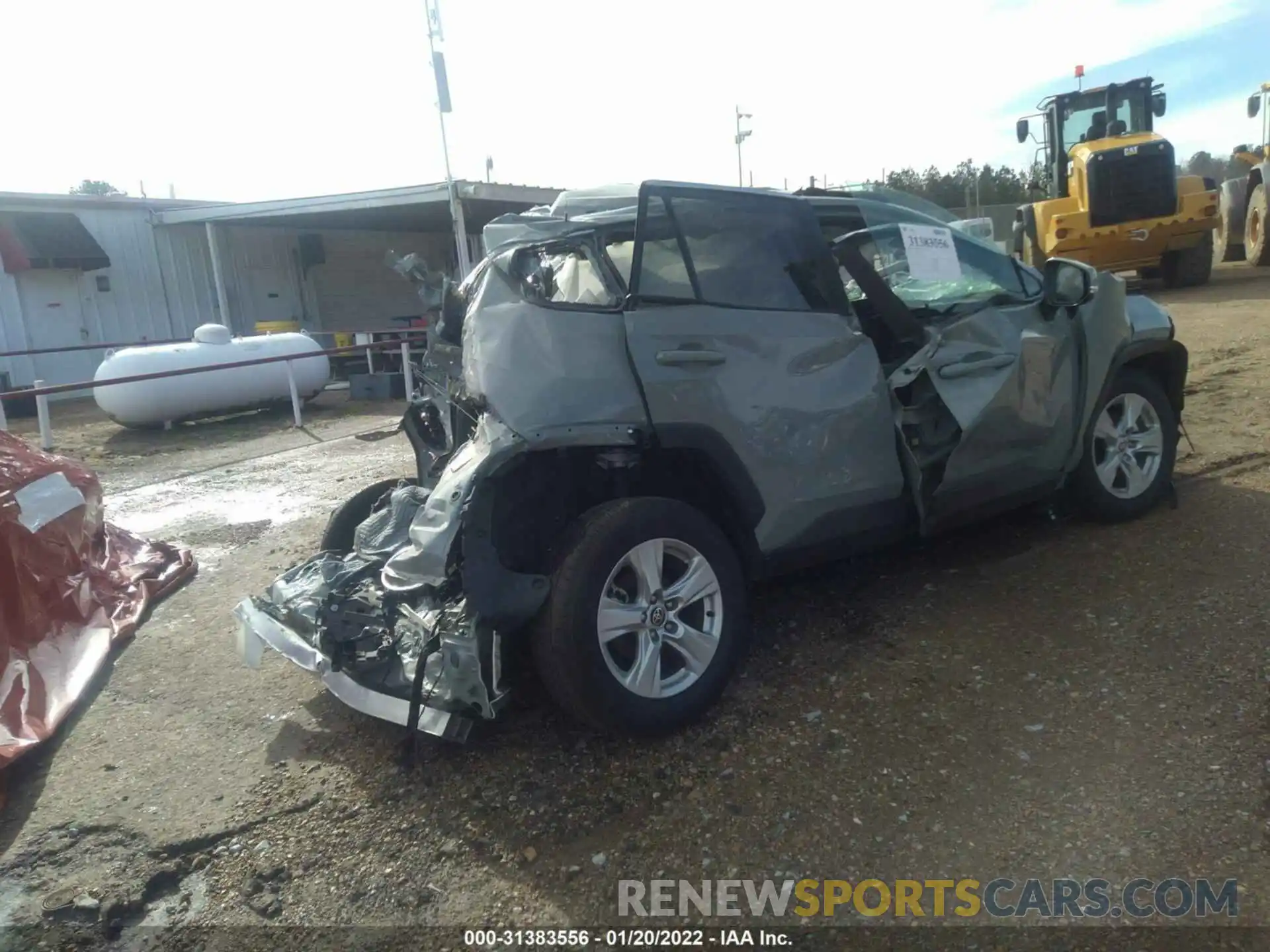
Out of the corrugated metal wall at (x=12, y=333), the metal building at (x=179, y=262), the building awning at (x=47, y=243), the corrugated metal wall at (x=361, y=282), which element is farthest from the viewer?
the corrugated metal wall at (x=361, y=282)

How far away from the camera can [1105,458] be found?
4.81 meters

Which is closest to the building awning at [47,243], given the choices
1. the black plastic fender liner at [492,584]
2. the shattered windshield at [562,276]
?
the shattered windshield at [562,276]

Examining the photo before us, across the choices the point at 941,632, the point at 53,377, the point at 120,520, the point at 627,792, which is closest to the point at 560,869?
the point at 627,792

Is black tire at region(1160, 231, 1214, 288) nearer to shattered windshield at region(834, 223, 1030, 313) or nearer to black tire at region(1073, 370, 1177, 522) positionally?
black tire at region(1073, 370, 1177, 522)

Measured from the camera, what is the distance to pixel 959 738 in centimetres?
308

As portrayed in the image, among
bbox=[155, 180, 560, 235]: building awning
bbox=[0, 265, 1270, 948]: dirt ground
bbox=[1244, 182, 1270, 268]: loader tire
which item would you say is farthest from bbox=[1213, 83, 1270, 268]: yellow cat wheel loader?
bbox=[0, 265, 1270, 948]: dirt ground

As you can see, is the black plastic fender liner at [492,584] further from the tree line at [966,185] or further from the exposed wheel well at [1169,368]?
the tree line at [966,185]

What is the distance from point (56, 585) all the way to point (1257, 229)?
2085 cm

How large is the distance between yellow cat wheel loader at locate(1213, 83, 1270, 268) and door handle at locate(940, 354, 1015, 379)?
1506 cm

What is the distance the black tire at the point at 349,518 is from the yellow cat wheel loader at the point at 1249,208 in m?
16.8

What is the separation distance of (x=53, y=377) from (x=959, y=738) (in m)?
18.0

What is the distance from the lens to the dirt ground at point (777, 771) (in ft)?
8.46

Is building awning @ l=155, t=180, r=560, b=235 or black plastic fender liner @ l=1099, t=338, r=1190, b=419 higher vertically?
building awning @ l=155, t=180, r=560, b=235

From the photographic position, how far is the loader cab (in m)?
15.3
